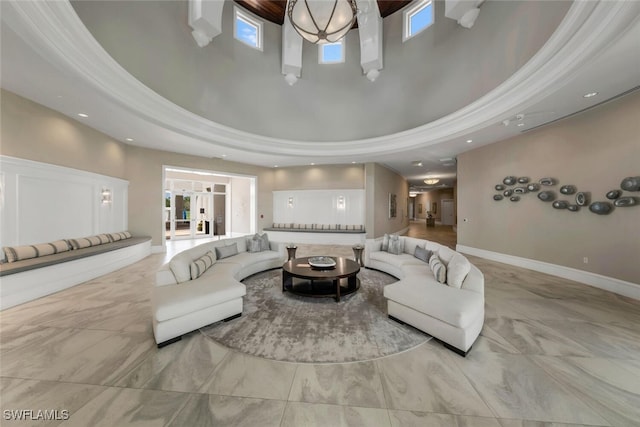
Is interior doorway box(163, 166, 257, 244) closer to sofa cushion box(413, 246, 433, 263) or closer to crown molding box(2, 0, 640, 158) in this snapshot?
crown molding box(2, 0, 640, 158)

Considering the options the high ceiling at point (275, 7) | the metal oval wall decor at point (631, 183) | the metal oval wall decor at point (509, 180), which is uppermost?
the high ceiling at point (275, 7)

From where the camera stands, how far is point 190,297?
254cm

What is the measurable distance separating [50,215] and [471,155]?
1064 cm

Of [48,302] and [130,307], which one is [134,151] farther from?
[130,307]

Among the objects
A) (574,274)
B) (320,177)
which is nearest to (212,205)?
(320,177)

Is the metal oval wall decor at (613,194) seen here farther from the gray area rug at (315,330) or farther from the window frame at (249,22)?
the window frame at (249,22)

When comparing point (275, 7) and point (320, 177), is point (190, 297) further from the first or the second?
point (320, 177)

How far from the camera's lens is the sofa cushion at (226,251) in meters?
4.36

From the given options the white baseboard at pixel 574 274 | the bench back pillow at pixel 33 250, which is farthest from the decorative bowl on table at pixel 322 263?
the white baseboard at pixel 574 274

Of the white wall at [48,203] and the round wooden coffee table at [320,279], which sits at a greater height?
the white wall at [48,203]

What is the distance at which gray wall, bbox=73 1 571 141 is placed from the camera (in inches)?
137

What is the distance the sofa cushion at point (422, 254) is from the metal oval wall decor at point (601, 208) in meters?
3.16

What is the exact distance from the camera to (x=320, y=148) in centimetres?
746

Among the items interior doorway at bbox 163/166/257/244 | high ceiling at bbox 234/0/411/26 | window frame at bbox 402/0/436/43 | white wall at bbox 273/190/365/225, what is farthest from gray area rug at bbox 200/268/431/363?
interior doorway at bbox 163/166/257/244
